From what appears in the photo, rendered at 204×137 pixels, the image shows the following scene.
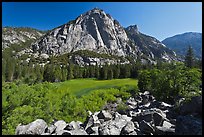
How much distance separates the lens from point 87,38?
13700 centimetres

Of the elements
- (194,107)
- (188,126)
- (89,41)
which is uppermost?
(89,41)

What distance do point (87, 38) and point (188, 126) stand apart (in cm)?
13162

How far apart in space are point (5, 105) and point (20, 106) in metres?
0.65

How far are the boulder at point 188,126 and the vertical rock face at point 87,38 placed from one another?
407ft

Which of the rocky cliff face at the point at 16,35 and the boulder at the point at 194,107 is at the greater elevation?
the rocky cliff face at the point at 16,35

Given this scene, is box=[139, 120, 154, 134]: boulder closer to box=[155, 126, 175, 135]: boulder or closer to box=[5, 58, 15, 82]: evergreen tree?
box=[155, 126, 175, 135]: boulder

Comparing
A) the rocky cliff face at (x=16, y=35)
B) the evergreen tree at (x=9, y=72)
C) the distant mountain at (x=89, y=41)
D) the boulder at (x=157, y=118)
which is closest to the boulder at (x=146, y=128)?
the boulder at (x=157, y=118)

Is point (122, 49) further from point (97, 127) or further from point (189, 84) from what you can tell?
point (97, 127)

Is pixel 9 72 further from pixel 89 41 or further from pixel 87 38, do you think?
pixel 87 38

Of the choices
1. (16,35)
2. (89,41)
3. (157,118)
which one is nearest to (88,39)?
(89,41)

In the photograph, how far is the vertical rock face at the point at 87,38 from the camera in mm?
134875

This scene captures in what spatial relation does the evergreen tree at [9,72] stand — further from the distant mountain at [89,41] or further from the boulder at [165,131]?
the distant mountain at [89,41]

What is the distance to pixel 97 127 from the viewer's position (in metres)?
9.46

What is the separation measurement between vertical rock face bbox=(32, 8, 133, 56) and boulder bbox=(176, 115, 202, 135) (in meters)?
124
